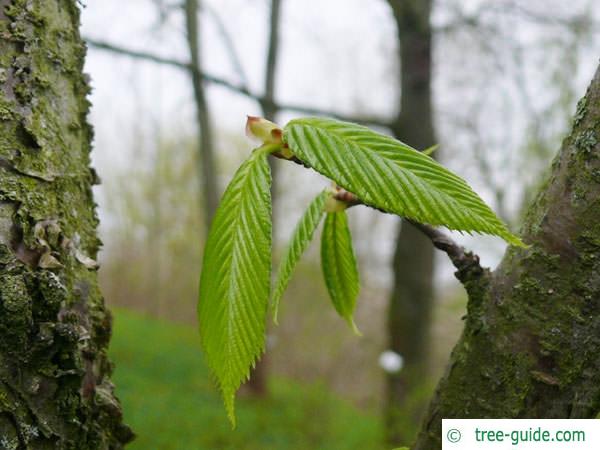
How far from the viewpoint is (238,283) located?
1.76ft

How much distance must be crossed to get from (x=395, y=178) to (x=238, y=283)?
17 cm

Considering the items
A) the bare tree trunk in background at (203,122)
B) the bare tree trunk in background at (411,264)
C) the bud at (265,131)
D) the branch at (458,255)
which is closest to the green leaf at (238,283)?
the bud at (265,131)

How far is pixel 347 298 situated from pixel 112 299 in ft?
42.4

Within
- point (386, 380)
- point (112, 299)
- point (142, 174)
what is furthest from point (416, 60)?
point (112, 299)

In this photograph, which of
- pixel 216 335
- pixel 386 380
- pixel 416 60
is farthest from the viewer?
pixel 386 380

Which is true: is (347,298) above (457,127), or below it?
below

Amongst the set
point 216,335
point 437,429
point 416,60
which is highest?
point 416,60

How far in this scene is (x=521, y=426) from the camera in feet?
2.06

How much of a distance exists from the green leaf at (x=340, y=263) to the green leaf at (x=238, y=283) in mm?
215

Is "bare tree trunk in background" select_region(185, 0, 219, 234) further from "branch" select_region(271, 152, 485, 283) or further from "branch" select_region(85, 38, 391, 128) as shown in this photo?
"branch" select_region(271, 152, 485, 283)

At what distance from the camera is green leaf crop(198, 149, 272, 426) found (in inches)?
20.9

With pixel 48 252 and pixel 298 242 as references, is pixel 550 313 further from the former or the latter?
pixel 48 252

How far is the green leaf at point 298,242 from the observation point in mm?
631

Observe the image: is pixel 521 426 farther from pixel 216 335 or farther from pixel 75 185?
Result: pixel 75 185
